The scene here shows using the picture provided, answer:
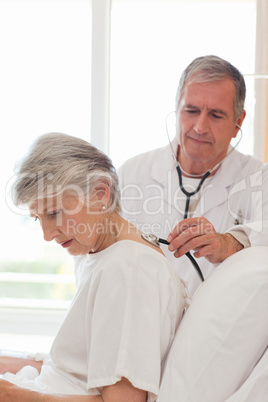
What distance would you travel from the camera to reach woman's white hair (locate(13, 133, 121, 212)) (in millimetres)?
1130

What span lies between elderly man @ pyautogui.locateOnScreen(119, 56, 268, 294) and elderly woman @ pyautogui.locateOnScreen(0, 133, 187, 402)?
0.50 m

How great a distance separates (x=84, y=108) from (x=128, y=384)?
194cm

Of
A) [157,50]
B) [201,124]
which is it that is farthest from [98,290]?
[157,50]

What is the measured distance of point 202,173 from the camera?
1929 mm

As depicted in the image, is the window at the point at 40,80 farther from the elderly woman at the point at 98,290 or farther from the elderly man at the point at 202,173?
the elderly woman at the point at 98,290

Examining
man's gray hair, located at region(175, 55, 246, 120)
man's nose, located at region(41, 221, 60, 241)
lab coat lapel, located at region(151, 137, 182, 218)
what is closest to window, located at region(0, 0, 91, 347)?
lab coat lapel, located at region(151, 137, 182, 218)

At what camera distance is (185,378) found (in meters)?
1.04

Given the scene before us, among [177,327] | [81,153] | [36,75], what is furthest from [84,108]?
[177,327]

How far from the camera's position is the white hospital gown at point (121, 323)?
1.05m

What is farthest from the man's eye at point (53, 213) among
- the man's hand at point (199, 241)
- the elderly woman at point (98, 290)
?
the man's hand at point (199, 241)

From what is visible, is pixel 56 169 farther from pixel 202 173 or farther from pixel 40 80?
pixel 40 80

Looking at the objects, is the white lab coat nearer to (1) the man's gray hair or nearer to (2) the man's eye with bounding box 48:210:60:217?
(1) the man's gray hair

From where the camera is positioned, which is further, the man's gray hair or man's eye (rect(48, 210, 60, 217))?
the man's gray hair

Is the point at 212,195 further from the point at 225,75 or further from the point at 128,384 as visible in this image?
the point at 128,384
